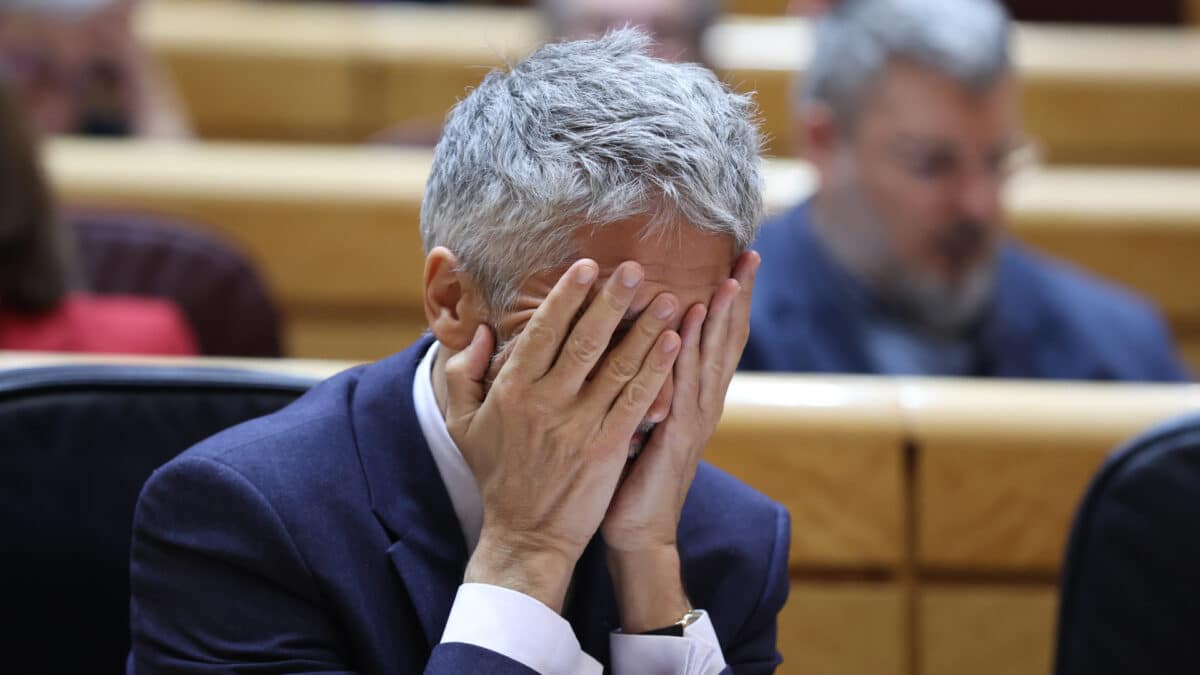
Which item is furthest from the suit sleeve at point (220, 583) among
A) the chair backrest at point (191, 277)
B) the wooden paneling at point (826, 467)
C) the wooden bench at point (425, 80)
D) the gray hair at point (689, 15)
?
the wooden bench at point (425, 80)

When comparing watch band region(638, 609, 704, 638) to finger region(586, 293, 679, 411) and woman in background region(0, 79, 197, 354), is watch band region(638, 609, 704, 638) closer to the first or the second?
finger region(586, 293, 679, 411)

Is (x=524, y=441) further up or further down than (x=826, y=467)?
further up

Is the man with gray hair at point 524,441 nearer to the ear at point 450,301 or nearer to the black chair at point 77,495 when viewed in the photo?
the ear at point 450,301

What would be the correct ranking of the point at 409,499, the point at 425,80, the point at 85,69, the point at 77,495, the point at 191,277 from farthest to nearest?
1. the point at 425,80
2. the point at 85,69
3. the point at 191,277
4. the point at 77,495
5. the point at 409,499

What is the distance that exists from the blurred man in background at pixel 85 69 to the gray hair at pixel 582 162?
1.84 m

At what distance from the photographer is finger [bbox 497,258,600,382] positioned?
2.79ft

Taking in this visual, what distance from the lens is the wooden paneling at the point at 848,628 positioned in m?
1.32

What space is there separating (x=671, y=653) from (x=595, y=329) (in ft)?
0.70

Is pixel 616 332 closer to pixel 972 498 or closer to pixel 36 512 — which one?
pixel 36 512

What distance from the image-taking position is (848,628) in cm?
133

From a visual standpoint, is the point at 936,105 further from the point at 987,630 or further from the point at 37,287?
the point at 37,287

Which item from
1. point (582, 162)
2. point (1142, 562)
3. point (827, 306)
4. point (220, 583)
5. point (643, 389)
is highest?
point (582, 162)

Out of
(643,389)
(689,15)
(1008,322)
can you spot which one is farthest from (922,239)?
(643,389)

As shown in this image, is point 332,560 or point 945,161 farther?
point 945,161
